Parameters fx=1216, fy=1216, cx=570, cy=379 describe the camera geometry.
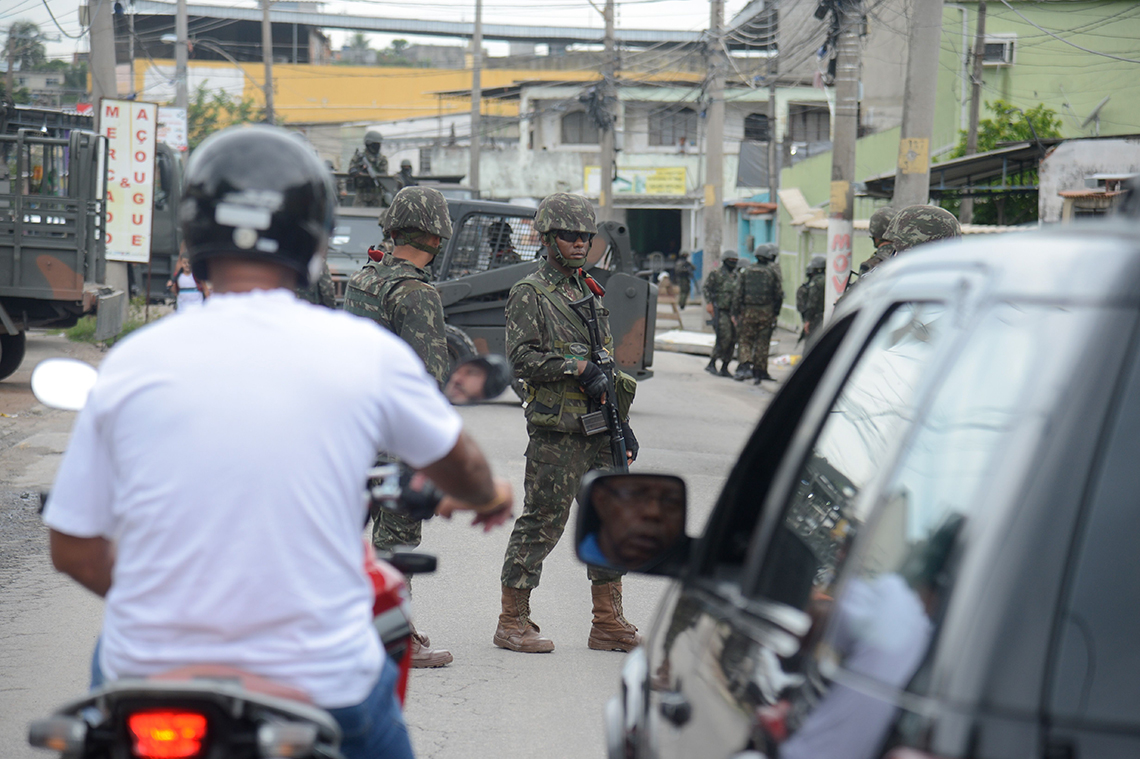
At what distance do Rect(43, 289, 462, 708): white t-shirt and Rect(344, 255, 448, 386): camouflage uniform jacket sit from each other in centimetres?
312

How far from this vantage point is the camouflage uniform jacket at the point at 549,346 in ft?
16.8

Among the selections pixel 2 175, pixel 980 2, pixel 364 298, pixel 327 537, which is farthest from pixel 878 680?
pixel 980 2

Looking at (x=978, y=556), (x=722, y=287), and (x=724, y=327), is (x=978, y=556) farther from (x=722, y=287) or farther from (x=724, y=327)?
(x=722, y=287)

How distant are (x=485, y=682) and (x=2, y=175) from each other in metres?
11.1

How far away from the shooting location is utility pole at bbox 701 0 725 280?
2330 cm

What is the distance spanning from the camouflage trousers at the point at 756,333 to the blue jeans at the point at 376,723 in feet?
49.4

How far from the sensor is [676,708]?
1947mm

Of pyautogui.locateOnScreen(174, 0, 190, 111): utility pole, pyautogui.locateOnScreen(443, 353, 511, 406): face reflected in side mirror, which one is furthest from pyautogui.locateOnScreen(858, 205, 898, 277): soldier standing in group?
pyautogui.locateOnScreen(174, 0, 190, 111): utility pole

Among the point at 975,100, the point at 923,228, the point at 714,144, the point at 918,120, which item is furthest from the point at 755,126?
the point at 923,228

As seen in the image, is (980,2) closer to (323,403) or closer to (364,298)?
(364,298)

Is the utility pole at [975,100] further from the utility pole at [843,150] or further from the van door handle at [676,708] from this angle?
the van door handle at [676,708]

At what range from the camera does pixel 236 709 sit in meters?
1.62

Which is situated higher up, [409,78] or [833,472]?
[409,78]

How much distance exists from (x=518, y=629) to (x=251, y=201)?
3.63 meters
